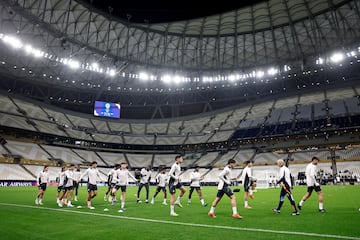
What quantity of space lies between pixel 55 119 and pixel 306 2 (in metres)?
55.2

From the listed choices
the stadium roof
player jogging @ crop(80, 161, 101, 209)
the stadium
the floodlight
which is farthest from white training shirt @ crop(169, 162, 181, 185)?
the floodlight

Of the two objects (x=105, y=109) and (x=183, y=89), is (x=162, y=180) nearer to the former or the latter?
(x=105, y=109)

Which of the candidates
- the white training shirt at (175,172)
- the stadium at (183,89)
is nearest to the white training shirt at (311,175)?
the white training shirt at (175,172)

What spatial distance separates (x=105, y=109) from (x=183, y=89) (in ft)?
61.2

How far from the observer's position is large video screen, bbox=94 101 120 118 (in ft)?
193

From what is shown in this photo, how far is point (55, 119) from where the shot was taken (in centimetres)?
6178

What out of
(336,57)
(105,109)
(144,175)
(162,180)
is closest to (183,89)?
(105,109)

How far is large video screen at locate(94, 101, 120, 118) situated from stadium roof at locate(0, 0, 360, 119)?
495 cm

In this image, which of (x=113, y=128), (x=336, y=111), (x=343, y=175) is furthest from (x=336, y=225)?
(x=113, y=128)

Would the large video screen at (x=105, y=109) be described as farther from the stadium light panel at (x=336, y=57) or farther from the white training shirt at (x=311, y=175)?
the white training shirt at (x=311, y=175)

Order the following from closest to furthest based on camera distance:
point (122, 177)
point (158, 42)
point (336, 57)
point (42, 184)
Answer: point (122, 177)
point (42, 184)
point (336, 57)
point (158, 42)

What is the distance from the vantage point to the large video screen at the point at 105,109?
193 ft

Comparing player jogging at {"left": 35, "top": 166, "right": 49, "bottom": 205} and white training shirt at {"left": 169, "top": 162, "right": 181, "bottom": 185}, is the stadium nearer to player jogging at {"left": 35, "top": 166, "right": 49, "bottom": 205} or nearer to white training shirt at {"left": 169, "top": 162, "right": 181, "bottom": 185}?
player jogging at {"left": 35, "top": 166, "right": 49, "bottom": 205}

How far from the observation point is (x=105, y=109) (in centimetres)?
5962
